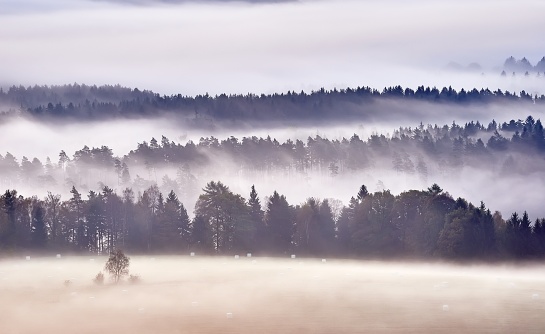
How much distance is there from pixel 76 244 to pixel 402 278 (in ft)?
194

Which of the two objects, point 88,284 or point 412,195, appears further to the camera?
point 412,195

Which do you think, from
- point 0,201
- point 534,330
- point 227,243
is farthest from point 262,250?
point 534,330

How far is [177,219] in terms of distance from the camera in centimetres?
18675

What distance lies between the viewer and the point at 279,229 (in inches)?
7244

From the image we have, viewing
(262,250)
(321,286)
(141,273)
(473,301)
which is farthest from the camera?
(262,250)

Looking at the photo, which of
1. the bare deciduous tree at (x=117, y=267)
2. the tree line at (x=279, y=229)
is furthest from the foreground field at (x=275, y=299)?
the tree line at (x=279, y=229)

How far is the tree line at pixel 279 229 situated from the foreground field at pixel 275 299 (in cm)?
963

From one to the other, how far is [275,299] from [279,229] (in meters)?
50.7

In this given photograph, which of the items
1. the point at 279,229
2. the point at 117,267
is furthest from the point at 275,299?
the point at 279,229

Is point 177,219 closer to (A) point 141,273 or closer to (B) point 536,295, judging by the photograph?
(A) point 141,273

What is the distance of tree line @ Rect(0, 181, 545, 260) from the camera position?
172 m

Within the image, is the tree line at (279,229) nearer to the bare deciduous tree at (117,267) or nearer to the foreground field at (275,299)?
the foreground field at (275,299)

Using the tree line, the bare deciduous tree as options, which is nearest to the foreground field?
the bare deciduous tree

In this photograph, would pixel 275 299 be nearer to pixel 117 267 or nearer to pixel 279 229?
pixel 117 267
